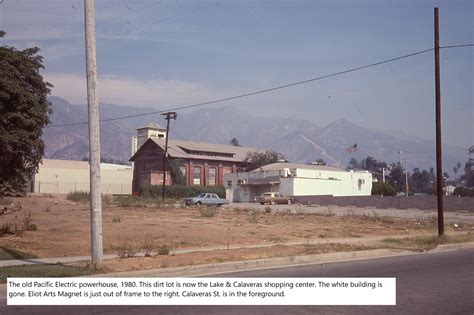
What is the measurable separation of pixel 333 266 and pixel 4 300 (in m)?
8.43

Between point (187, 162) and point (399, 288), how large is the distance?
8620 cm

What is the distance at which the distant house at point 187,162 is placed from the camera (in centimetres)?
9533

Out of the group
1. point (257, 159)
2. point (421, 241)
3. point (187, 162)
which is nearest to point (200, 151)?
point (187, 162)

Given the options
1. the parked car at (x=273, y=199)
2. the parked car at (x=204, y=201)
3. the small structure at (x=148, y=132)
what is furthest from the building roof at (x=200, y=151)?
the parked car at (x=204, y=201)

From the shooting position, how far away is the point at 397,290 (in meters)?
11.0

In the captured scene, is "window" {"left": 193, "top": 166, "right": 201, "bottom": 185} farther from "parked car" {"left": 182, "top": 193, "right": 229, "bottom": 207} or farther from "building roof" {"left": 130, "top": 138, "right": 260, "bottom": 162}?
"parked car" {"left": 182, "top": 193, "right": 229, "bottom": 207}

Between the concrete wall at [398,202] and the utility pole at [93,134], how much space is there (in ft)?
165

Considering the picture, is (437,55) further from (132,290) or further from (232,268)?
(132,290)

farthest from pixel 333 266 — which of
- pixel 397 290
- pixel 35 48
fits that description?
pixel 35 48

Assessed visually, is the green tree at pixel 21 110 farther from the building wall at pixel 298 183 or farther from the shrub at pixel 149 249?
the building wall at pixel 298 183

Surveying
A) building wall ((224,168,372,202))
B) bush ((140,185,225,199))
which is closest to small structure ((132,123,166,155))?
building wall ((224,168,372,202))

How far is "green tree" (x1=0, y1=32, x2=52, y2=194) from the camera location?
60.6ft

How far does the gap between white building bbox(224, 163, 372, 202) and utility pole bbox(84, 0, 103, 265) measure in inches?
2616

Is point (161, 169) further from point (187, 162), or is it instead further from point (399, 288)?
point (399, 288)
